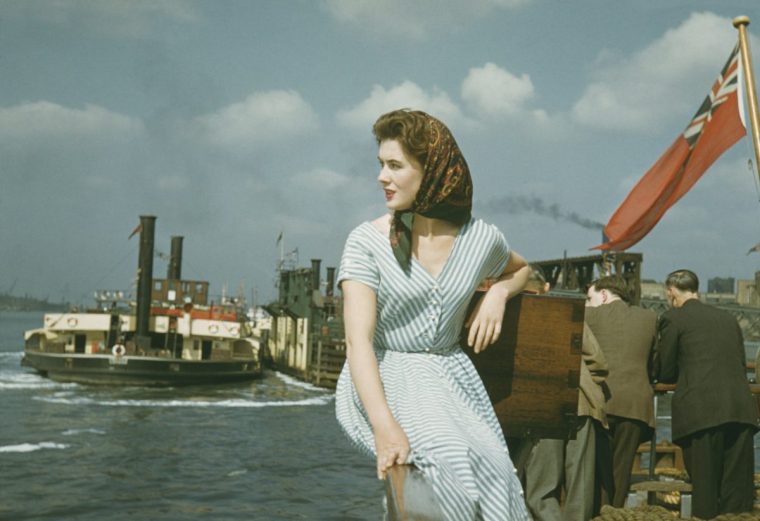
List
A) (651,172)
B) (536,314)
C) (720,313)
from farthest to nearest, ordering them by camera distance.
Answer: (651,172) → (720,313) → (536,314)

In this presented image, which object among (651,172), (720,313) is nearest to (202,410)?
(651,172)

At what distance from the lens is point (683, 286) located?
525 cm

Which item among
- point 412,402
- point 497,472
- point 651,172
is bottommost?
point 497,472

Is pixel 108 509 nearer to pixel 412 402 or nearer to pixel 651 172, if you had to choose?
pixel 651 172

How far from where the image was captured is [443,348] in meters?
2.16

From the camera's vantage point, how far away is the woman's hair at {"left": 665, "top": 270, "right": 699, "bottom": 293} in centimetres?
524

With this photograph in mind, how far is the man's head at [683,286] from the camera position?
5.23 metres

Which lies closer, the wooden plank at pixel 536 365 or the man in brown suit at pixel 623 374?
the wooden plank at pixel 536 365

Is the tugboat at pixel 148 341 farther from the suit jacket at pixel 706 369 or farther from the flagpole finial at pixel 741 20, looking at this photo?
the suit jacket at pixel 706 369

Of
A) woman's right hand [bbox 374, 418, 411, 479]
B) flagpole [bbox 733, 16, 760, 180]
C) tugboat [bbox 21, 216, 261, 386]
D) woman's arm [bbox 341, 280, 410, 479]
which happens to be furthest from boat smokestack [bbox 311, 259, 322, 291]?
woman's right hand [bbox 374, 418, 411, 479]

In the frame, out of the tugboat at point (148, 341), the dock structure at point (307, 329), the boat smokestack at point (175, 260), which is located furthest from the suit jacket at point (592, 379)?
the boat smokestack at point (175, 260)

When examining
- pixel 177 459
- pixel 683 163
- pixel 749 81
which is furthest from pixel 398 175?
pixel 177 459

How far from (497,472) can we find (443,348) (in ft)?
1.45

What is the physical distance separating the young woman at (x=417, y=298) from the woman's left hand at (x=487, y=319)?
0.33 ft
